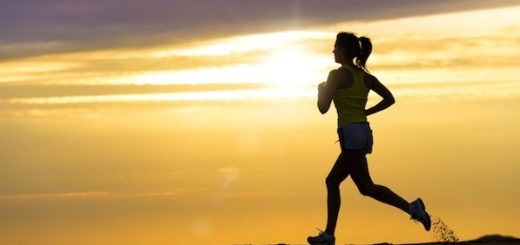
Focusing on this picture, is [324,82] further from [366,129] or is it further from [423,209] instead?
[423,209]

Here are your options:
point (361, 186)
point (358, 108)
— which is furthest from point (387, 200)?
point (358, 108)

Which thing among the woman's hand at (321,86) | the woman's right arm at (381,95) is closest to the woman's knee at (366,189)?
the woman's right arm at (381,95)

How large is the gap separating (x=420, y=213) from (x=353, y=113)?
1450mm

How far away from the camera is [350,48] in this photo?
470 inches

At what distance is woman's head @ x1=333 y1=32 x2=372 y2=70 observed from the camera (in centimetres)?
1189

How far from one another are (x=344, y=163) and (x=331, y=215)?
0.69 meters

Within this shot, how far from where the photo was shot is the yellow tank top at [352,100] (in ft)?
39.0

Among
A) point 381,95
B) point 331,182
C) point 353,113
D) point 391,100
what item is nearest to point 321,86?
point 353,113

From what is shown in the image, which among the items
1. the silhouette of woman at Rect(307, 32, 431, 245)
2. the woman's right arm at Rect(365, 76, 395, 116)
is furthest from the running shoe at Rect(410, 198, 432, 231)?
the woman's right arm at Rect(365, 76, 395, 116)

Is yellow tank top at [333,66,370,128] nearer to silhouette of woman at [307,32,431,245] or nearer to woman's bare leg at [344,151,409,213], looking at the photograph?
silhouette of woman at [307,32,431,245]

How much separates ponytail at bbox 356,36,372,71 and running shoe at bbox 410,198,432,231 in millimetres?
1727

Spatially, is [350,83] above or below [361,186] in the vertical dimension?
above

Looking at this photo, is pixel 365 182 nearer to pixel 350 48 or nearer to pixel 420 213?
pixel 420 213

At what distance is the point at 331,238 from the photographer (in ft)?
40.5
